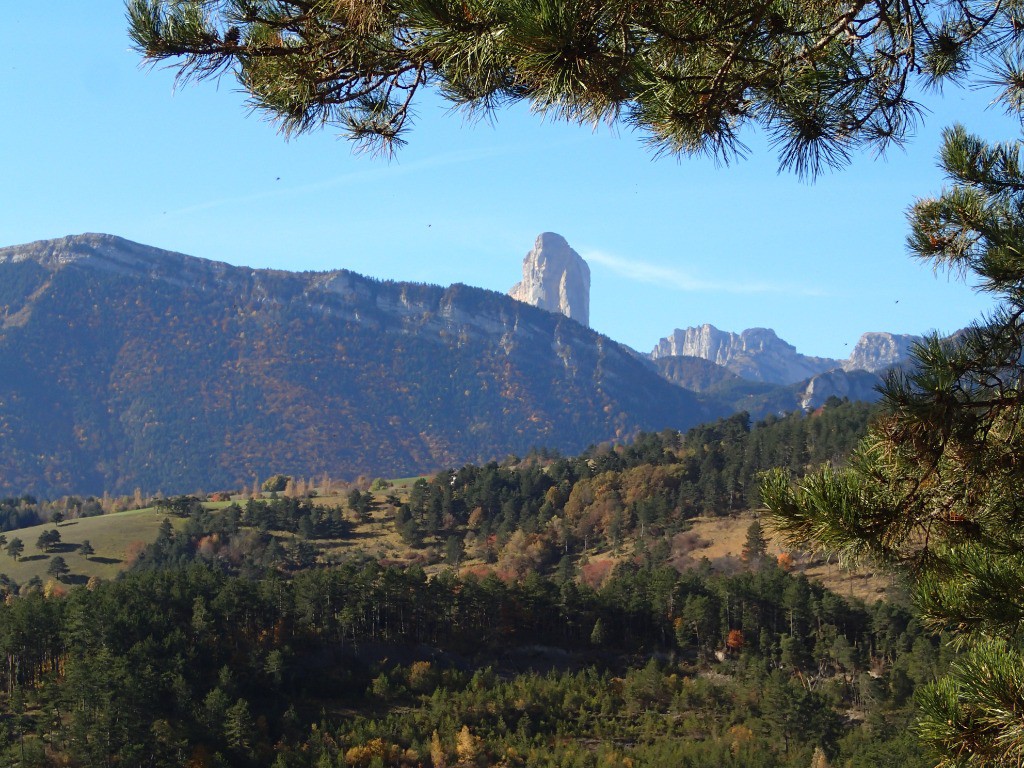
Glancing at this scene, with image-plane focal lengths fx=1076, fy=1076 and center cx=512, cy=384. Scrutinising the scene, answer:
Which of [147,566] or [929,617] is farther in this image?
[147,566]

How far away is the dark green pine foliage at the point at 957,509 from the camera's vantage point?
253 inches

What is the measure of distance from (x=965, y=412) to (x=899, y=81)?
2850mm

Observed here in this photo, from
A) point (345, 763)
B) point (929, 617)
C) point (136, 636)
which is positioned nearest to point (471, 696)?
point (345, 763)

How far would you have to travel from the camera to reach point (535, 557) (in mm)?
94938

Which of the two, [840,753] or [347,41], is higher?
[347,41]

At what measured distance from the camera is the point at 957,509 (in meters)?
7.36

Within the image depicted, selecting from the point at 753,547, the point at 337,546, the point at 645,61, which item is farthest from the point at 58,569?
the point at 645,61

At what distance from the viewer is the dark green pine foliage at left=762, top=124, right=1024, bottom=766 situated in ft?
21.1

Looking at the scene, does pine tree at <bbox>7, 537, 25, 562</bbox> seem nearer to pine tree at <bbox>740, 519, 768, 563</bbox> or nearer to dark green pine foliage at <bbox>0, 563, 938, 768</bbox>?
dark green pine foliage at <bbox>0, 563, 938, 768</bbox>

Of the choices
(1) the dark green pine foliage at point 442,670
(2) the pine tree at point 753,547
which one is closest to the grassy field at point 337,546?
(2) the pine tree at point 753,547

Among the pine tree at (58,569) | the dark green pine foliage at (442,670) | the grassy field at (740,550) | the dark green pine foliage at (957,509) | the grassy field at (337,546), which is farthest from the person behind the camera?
the pine tree at (58,569)

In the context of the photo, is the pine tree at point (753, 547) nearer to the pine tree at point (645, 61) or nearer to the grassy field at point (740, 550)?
the grassy field at point (740, 550)

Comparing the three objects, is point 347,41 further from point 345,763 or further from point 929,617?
point 345,763

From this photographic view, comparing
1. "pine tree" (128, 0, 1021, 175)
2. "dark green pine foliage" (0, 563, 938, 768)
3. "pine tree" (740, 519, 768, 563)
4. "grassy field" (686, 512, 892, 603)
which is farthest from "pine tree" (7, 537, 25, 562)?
"pine tree" (128, 0, 1021, 175)
